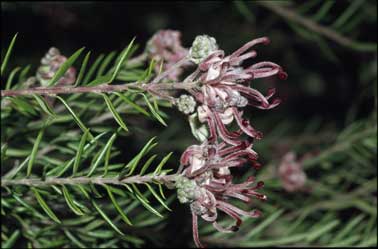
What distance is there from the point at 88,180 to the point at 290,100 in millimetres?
1908

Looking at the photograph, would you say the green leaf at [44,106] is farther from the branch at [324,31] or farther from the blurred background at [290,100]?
the branch at [324,31]

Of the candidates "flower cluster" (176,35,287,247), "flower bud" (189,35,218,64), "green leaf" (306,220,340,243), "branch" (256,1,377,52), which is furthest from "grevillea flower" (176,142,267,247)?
"branch" (256,1,377,52)

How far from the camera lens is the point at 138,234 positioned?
3.51ft

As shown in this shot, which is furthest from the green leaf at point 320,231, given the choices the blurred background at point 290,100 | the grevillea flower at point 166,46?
the grevillea flower at point 166,46

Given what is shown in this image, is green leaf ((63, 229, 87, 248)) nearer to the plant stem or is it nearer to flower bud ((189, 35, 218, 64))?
the plant stem

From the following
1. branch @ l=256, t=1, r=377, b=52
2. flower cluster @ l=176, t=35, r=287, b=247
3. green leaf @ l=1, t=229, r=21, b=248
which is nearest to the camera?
flower cluster @ l=176, t=35, r=287, b=247

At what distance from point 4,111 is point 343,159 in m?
0.96

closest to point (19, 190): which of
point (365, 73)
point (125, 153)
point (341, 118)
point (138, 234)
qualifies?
point (138, 234)

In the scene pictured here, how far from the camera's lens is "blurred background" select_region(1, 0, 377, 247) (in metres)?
1.27

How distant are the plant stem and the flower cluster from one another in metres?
0.03

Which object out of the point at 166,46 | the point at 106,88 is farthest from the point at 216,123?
the point at 166,46

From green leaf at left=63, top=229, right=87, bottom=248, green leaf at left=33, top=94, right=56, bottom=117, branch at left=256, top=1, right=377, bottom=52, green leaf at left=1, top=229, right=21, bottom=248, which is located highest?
branch at left=256, top=1, right=377, bottom=52

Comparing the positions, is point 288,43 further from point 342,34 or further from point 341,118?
point 342,34

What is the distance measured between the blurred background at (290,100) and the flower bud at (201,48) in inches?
13.6
